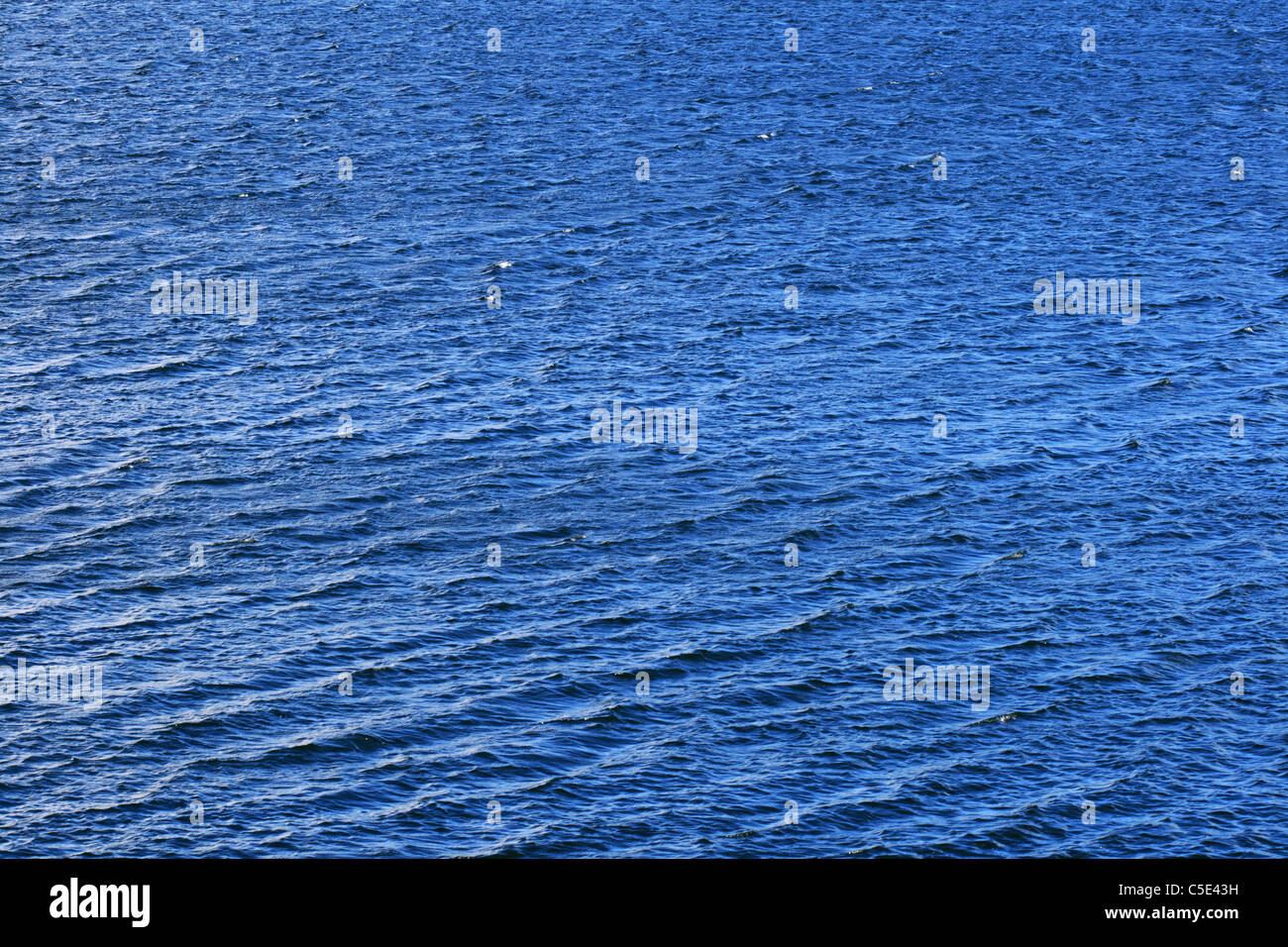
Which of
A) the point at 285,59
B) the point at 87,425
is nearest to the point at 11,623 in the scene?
the point at 87,425

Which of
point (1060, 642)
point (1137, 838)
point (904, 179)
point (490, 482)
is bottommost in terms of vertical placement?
point (1137, 838)

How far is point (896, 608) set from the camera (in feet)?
187

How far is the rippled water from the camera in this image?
47.3 meters

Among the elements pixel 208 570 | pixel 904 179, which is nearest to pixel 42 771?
pixel 208 570

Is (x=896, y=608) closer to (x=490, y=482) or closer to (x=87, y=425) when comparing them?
(x=490, y=482)

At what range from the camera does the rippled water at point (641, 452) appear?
47.3 m

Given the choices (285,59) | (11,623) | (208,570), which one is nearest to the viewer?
(11,623)

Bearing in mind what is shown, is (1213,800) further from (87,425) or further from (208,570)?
(87,425)

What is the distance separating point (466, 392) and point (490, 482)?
9204 millimetres

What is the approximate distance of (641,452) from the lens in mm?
69062

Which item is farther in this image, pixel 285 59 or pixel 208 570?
pixel 285 59

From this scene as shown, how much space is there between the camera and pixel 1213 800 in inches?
1817

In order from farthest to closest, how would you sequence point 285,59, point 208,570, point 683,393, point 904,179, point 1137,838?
1. point 285,59
2. point 904,179
3. point 683,393
4. point 208,570
5. point 1137,838

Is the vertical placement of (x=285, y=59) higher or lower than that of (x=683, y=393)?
higher
